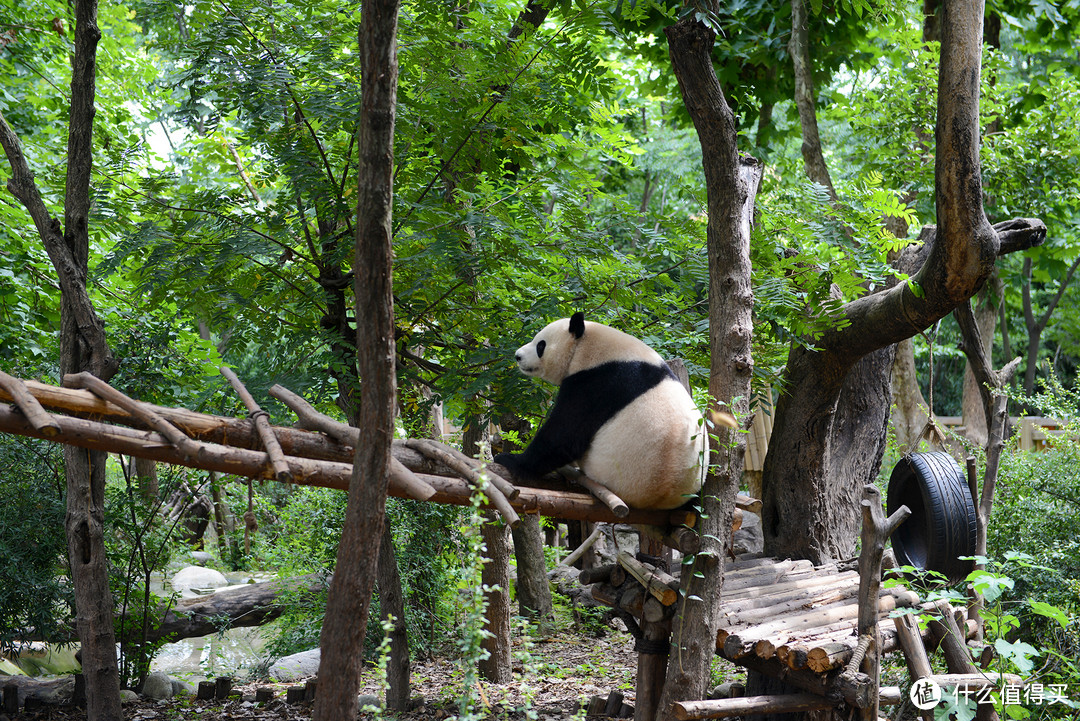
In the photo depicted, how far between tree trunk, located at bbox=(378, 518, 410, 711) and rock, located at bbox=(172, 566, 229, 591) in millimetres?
6140

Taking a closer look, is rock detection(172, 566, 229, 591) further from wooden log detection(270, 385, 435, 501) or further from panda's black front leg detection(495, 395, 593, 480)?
wooden log detection(270, 385, 435, 501)

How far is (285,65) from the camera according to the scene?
4941 millimetres

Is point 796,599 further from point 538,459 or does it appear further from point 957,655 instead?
point 538,459

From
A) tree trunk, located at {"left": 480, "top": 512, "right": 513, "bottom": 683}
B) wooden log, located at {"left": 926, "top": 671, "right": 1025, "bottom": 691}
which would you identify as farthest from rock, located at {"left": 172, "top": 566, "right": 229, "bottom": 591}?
wooden log, located at {"left": 926, "top": 671, "right": 1025, "bottom": 691}

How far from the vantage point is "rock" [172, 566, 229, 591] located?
1086cm

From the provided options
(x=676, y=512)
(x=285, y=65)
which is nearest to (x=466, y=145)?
(x=285, y=65)

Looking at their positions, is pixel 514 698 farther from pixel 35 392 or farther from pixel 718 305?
pixel 35 392

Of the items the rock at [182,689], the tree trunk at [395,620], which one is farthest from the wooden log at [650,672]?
the rock at [182,689]

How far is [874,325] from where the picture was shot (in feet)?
17.2

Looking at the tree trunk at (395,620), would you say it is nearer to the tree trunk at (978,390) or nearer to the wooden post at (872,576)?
the wooden post at (872,576)

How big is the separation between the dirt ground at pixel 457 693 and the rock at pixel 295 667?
16cm

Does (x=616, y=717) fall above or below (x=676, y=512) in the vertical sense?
below

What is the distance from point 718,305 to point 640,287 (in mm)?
1377

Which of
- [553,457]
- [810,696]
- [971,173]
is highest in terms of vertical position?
[971,173]
